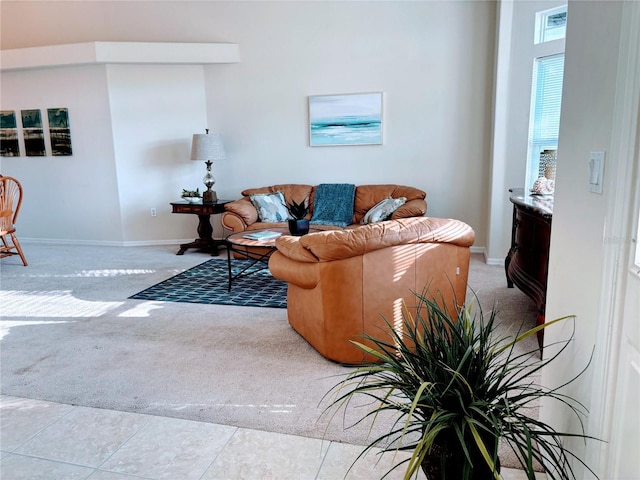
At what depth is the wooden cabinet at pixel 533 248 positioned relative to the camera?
9.26 feet

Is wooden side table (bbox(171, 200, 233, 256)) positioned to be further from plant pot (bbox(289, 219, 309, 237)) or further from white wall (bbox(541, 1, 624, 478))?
white wall (bbox(541, 1, 624, 478))

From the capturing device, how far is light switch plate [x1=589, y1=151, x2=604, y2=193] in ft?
4.18

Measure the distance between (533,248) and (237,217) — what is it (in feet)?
11.0

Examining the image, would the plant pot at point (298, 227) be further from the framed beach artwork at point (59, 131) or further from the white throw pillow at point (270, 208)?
the framed beach artwork at point (59, 131)

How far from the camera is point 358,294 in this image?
260 cm

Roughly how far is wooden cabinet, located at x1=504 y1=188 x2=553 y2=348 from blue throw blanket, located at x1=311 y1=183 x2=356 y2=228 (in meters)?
2.35

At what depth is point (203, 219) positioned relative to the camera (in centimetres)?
599

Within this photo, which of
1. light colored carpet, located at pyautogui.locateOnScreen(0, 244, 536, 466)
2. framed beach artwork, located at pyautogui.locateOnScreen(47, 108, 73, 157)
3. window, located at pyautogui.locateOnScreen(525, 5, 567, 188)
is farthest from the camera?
framed beach artwork, located at pyautogui.locateOnScreen(47, 108, 73, 157)

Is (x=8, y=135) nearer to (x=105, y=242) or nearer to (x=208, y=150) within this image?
(x=105, y=242)

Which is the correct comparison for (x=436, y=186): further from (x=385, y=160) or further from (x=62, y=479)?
(x=62, y=479)

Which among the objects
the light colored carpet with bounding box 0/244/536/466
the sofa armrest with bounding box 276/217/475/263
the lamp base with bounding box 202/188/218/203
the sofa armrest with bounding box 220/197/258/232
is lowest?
the light colored carpet with bounding box 0/244/536/466

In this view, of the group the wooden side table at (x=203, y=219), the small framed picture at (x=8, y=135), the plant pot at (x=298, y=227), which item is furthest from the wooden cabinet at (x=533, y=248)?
the small framed picture at (x=8, y=135)

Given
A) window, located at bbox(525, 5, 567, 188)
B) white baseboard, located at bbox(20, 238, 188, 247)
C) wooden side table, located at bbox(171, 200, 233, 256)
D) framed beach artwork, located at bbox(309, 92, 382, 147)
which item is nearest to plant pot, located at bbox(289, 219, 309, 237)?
wooden side table, located at bbox(171, 200, 233, 256)

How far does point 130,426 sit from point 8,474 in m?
0.49
